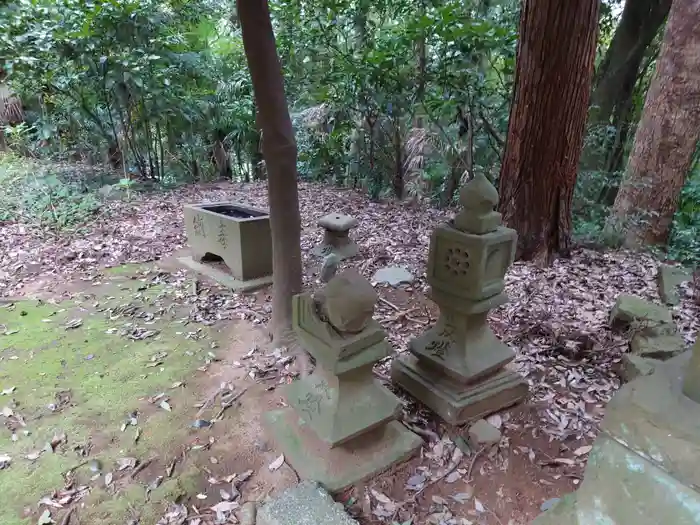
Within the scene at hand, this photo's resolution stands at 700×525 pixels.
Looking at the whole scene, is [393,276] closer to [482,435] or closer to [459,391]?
[459,391]

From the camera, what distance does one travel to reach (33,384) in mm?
2840

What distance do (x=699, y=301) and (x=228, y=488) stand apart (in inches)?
132

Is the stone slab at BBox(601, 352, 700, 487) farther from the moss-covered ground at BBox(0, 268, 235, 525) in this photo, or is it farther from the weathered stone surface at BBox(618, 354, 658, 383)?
the moss-covered ground at BBox(0, 268, 235, 525)

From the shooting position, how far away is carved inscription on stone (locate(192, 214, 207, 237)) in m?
4.46

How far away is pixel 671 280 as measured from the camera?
357 cm

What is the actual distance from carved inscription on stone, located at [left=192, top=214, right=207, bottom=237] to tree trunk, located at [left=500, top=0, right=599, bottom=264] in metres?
2.81

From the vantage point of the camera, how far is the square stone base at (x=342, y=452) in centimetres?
206

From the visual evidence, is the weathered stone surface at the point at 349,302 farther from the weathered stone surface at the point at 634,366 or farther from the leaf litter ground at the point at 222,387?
the weathered stone surface at the point at 634,366

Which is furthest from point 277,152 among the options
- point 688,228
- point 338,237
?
point 688,228

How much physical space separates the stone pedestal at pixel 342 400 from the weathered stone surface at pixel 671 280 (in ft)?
7.87

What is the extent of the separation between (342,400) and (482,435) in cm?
76

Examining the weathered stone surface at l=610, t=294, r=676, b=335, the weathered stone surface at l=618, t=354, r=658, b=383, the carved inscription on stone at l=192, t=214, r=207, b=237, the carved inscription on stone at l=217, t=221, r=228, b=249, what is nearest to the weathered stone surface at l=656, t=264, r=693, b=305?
the weathered stone surface at l=610, t=294, r=676, b=335

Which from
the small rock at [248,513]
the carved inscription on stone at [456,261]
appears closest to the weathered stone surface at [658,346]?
the carved inscription on stone at [456,261]

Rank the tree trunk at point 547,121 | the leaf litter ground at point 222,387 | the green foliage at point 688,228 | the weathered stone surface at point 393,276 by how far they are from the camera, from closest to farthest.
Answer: the leaf litter ground at point 222,387 < the tree trunk at point 547,121 < the weathered stone surface at point 393,276 < the green foliage at point 688,228
